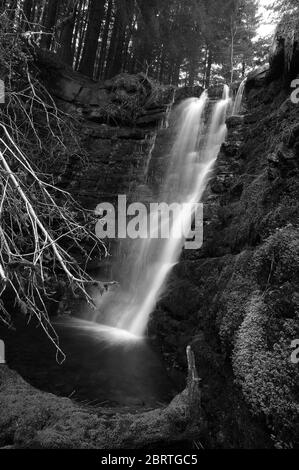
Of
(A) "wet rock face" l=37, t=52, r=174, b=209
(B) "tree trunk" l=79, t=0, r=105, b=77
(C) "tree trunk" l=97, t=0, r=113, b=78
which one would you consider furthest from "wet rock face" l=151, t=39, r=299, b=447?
(C) "tree trunk" l=97, t=0, r=113, b=78

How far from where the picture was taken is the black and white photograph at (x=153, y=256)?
2.96m

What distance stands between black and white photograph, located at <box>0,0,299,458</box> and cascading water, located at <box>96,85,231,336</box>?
0.06m

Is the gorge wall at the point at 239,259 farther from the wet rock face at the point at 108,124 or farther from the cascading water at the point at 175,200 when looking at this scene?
the cascading water at the point at 175,200

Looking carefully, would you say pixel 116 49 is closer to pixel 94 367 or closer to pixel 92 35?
pixel 92 35

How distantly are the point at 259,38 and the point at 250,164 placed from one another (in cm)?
1945

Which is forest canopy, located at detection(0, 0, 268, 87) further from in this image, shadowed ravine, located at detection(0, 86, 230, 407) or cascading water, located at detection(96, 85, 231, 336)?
shadowed ravine, located at detection(0, 86, 230, 407)

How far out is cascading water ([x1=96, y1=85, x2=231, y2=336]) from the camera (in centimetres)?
768

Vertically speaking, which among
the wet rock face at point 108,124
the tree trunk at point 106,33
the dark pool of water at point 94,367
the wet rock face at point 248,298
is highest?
the tree trunk at point 106,33

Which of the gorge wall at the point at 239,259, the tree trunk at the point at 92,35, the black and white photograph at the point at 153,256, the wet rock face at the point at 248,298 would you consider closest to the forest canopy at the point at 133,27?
the tree trunk at the point at 92,35

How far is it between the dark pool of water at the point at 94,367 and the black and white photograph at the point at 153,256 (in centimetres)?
4

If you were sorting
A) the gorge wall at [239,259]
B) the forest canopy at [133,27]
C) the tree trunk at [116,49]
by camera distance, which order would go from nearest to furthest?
the gorge wall at [239,259], the forest canopy at [133,27], the tree trunk at [116,49]

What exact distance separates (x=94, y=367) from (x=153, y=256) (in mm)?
3973

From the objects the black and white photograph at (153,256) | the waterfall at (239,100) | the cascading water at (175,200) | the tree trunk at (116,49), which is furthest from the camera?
the tree trunk at (116,49)
